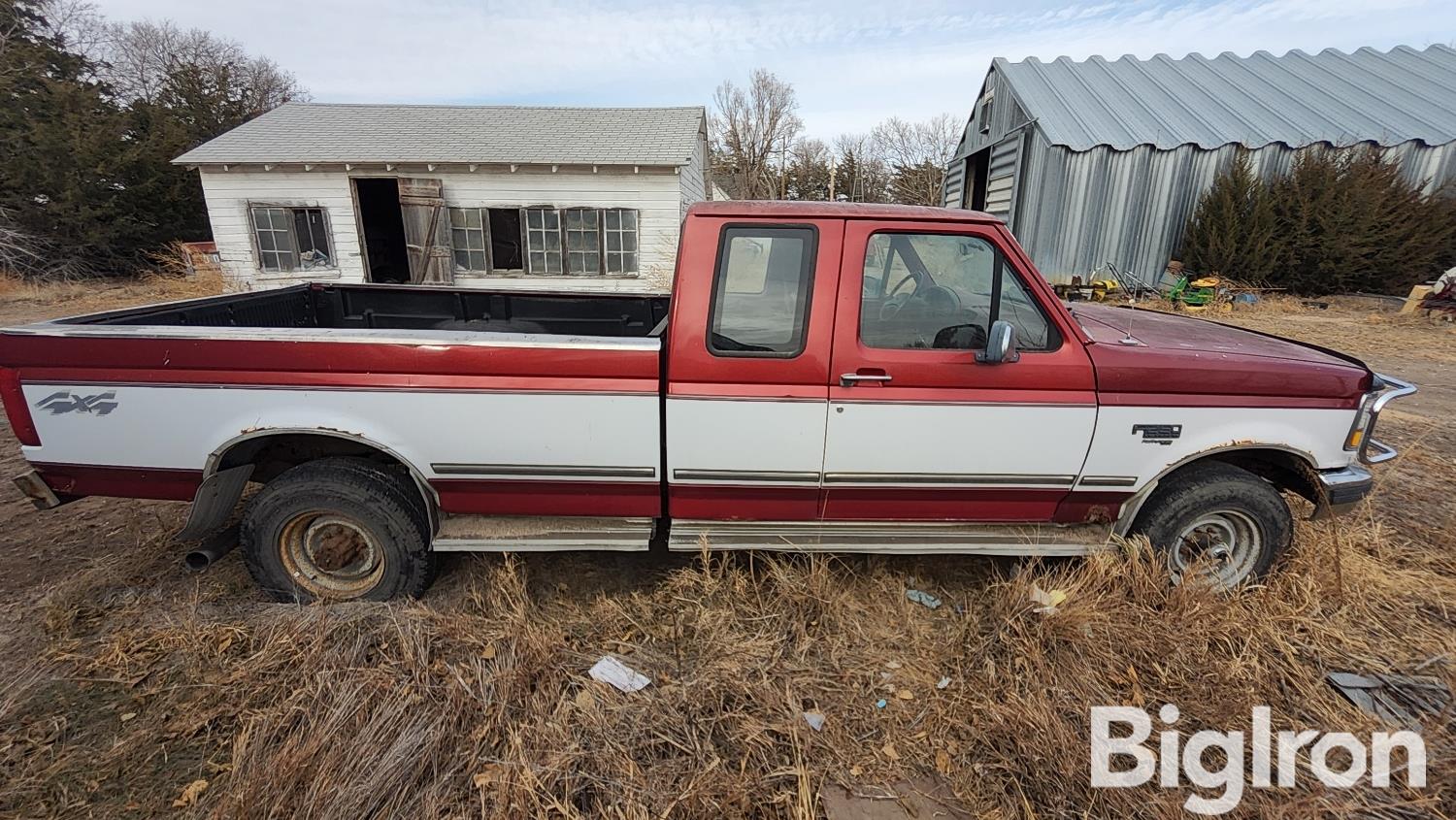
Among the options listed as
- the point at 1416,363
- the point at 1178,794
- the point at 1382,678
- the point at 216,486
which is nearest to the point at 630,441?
the point at 216,486

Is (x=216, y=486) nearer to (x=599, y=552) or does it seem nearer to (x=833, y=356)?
(x=599, y=552)

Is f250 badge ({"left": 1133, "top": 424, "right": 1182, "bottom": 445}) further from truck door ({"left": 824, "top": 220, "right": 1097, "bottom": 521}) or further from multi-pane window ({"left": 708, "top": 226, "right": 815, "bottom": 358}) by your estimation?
multi-pane window ({"left": 708, "top": 226, "right": 815, "bottom": 358})

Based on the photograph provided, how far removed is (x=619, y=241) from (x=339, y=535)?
399 inches

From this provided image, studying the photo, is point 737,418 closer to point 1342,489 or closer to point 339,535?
point 339,535

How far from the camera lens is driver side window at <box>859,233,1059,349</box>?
2.92 metres

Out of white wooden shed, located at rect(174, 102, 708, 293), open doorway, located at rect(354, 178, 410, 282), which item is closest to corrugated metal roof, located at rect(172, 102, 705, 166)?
white wooden shed, located at rect(174, 102, 708, 293)

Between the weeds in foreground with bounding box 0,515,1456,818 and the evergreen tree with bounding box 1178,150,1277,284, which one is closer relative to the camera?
the weeds in foreground with bounding box 0,515,1456,818

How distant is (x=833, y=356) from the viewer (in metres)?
2.87

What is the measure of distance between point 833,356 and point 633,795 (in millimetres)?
1871

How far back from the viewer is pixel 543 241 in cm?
1245

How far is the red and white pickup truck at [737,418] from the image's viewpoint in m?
2.82

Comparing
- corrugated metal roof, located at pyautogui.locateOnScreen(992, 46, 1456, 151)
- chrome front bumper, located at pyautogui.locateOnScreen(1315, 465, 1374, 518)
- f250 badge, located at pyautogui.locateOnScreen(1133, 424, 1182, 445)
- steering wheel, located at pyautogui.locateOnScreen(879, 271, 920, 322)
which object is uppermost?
corrugated metal roof, located at pyautogui.locateOnScreen(992, 46, 1456, 151)

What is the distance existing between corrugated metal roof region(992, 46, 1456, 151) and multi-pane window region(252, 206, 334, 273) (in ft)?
47.9

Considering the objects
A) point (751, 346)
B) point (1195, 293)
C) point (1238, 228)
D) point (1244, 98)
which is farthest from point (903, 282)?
point (1244, 98)
